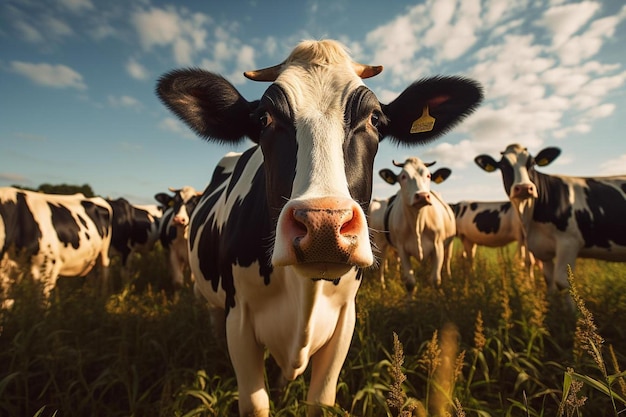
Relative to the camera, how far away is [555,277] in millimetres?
4969

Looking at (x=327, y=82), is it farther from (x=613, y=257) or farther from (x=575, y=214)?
(x=613, y=257)

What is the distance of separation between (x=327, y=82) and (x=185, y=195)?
295 inches

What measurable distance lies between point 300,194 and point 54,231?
20.5 feet

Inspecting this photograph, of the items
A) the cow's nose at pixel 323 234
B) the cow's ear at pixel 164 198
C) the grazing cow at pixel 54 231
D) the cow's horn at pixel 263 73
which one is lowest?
the cow's nose at pixel 323 234

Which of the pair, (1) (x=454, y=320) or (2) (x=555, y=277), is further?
(2) (x=555, y=277)

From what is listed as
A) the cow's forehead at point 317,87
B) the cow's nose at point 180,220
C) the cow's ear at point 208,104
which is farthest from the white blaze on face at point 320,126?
the cow's nose at point 180,220

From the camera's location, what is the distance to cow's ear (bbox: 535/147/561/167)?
576 centimetres

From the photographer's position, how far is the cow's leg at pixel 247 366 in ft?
6.75

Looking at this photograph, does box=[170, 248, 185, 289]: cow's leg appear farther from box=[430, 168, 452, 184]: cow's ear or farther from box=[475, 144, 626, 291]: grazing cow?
box=[475, 144, 626, 291]: grazing cow

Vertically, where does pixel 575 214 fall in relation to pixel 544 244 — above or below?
above

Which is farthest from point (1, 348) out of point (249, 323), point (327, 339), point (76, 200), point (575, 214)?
point (575, 214)

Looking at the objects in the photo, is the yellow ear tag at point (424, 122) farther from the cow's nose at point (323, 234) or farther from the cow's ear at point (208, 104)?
the cow's nose at point (323, 234)

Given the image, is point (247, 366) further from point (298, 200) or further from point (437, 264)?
point (437, 264)

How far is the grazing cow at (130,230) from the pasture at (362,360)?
5.57m
